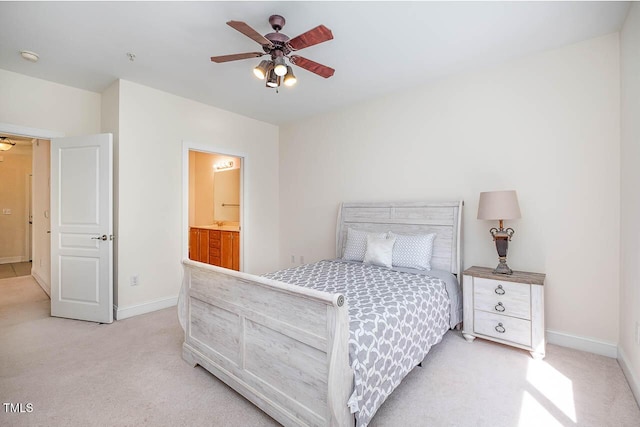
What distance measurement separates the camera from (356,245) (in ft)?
11.4

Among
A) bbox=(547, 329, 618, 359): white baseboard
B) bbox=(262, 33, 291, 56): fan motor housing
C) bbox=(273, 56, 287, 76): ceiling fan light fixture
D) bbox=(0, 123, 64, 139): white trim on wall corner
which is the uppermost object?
bbox=(262, 33, 291, 56): fan motor housing

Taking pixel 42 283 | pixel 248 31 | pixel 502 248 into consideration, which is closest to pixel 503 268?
pixel 502 248

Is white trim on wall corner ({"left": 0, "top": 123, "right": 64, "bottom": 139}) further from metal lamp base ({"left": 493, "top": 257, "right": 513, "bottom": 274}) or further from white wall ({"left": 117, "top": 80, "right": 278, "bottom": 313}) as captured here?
metal lamp base ({"left": 493, "top": 257, "right": 513, "bottom": 274})

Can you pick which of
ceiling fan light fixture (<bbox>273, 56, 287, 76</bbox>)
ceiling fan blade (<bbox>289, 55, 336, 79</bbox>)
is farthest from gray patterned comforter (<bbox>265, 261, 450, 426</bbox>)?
ceiling fan blade (<bbox>289, 55, 336, 79</bbox>)

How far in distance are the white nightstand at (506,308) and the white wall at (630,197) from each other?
1.63 feet

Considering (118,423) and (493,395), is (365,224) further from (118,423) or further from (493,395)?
(118,423)

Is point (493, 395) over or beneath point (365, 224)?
beneath

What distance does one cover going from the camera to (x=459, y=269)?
2990 millimetres

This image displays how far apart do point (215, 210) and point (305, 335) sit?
5.01m

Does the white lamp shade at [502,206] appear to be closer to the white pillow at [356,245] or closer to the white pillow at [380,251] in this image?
the white pillow at [380,251]

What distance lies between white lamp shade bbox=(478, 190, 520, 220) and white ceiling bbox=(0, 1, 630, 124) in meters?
1.31

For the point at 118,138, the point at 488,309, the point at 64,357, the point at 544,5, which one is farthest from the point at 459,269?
the point at 118,138

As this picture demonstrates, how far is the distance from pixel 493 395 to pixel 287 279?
1671 mm

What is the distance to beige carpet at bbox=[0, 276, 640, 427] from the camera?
1712 mm
